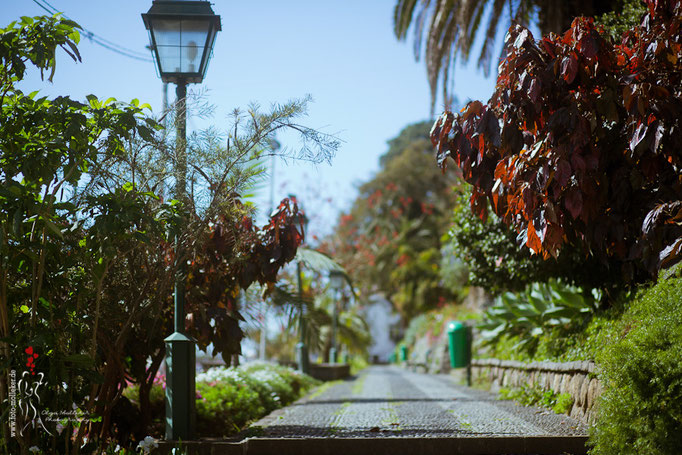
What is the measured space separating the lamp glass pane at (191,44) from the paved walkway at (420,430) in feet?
10.4

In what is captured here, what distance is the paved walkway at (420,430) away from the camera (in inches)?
197

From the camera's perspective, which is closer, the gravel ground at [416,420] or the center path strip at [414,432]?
the center path strip at [414,432]

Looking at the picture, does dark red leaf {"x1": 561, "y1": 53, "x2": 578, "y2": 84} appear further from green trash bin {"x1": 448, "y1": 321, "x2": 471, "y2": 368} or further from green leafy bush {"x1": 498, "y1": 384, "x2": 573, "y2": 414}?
green trash bin {"x1": 448, "y1": 321, "x2": 471, "y2": 368}

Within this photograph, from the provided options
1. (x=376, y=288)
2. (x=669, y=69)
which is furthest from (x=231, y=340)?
(x=376, y=288)

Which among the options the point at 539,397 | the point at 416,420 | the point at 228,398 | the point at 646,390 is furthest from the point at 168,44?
the point at 539,397

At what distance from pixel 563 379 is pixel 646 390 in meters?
2.99

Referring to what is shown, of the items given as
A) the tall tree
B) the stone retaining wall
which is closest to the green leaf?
the stone retaining wall

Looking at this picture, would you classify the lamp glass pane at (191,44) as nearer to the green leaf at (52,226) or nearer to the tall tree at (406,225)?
the green leaf at (52,226)

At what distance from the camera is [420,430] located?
5.84 meters

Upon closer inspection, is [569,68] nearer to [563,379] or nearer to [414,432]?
[414,432]

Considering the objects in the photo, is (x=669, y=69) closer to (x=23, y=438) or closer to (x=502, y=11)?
(x=23, y=438)

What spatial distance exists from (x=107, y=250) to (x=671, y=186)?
4278mm

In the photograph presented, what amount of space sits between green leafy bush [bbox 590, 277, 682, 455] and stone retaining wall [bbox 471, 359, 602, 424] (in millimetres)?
991

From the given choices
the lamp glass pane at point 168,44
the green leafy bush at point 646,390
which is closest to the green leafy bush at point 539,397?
the green leafy bush at point 646,390
